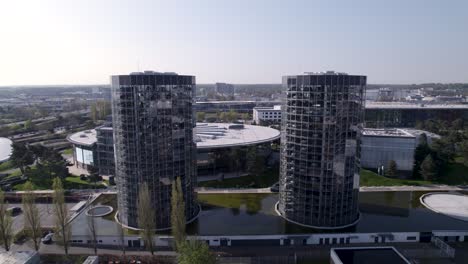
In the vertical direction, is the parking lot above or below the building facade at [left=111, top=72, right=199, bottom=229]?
below

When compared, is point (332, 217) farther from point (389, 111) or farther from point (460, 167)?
point (389, 111)

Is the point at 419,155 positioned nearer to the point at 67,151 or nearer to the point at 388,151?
the point at 388,151

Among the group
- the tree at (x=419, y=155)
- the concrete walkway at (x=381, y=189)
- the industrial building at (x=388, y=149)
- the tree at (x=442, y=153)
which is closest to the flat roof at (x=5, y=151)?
the concrete walkway at (x=381, y=189)

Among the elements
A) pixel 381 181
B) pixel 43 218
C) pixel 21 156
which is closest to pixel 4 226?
pixel 43 218

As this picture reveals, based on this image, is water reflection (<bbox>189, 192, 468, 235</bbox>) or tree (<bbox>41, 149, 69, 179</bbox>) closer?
water reflection (<bbox>189, 192, 468, 235</bbox>)

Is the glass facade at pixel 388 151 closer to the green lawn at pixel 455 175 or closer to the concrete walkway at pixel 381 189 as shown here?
the green lawn at pixel 455 175

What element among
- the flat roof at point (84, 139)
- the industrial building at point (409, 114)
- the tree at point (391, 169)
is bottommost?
the tree at point (391, 169)

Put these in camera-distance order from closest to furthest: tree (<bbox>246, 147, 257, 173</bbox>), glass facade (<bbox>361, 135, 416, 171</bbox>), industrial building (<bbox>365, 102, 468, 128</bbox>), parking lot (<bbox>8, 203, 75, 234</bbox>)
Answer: parking lot (<bbox>8, 203, 75, 234</bbox>) < tree (<bbox>246, 147, 257, 173</bbox>) < glass facade (<bbox>361, 135, 416, 171</bbox>) < industrial building (<bbox>365, 102, 468, 128</bbox>)

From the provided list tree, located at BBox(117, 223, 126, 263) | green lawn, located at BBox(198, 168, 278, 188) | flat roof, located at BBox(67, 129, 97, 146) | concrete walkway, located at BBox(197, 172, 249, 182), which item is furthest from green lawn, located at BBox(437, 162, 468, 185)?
flat roof, located at BBox(67, 129, 97, 146)

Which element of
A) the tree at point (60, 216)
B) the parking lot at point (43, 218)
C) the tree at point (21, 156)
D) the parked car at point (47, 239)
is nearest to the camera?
the tree at point (60, 216)

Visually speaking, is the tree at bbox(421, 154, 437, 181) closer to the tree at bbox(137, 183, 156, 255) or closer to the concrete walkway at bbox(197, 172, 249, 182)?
the concrete walkway at bbox(197, 172, 249, 182)
